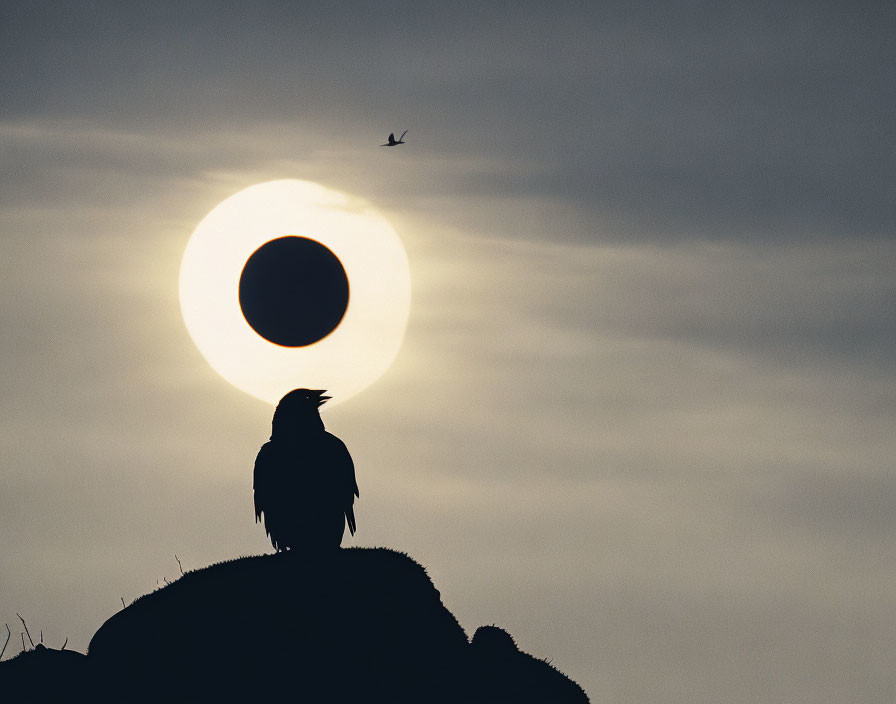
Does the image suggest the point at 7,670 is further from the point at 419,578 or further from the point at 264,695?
the point at 419,578

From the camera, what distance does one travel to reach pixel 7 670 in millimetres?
30469

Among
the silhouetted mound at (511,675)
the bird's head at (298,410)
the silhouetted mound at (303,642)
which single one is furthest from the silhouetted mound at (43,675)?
the silhouetted mound at (511,675)

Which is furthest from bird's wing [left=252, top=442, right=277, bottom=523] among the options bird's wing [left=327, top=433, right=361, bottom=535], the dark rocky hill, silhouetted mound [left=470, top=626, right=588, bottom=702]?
silhouetted mound [left=470, top=626, right=588, bottom=702]

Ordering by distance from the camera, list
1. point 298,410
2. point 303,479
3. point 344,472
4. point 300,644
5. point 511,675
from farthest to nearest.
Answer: point 344,472, point 303,479, point 298,410, point 511,675, point 300,644

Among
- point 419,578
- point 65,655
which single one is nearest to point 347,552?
point 419,578

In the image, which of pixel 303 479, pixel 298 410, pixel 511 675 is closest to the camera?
pixel 511 675

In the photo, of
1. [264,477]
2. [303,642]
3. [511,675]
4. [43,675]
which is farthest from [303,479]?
[43,675]

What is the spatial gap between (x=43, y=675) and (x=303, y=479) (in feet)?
30.6

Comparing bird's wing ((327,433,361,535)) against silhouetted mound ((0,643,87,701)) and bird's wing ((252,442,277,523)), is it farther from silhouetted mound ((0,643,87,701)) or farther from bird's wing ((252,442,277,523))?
silhouetted mound ((0,643,87,701))

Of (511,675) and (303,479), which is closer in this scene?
(511,675)

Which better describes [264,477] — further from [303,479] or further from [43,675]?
[43,675]

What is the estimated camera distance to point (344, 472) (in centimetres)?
3725

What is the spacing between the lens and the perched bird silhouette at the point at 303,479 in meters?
36.2

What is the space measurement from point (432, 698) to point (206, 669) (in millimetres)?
5635
